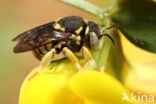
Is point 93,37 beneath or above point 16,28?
above

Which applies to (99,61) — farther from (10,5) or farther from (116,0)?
(10,5)

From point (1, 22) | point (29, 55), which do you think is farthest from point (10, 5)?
point (29, 55)

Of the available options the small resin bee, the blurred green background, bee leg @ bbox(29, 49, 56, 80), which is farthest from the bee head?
the blurred green background

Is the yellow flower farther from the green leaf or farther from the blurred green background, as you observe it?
the blurred green background

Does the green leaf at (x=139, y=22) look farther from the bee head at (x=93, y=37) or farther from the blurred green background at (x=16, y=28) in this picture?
the blurred green background at (x=16, y=28)

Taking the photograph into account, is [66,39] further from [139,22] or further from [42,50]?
[139,22]

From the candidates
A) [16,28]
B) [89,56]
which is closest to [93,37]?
[89,56]
